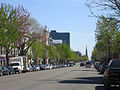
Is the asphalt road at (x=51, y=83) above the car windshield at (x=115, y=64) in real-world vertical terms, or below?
below

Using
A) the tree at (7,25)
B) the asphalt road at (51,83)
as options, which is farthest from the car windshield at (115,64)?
the tree at (7,25)

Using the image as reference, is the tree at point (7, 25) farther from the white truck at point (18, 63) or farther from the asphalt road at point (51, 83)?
the asphalt road at point (51, 83)

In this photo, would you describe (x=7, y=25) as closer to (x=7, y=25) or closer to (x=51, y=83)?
(x=7, y=25)

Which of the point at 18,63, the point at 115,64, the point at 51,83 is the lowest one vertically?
the point at 51,83

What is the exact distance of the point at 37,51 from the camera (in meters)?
89.4

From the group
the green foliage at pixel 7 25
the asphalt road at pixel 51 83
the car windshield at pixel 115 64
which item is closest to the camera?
the car windshield at pixel 115 64

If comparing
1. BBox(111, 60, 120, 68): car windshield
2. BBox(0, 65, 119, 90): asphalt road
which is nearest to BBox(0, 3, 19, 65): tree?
BBox(0, 65, 119, 90): asphalt road

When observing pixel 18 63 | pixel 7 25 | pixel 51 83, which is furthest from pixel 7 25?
pixel 51 83

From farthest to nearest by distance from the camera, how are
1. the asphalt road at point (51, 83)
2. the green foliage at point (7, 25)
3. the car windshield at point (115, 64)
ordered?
1. the green foliage at point (7, 25)
2. the asphalt road at point (51, 83)
3. the car windshield at point (115, 64)

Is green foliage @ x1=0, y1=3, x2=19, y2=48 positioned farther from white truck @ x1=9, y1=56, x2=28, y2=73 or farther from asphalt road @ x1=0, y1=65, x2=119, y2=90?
asphalt road @ x1=0, y1=65, x2=119, y2=90

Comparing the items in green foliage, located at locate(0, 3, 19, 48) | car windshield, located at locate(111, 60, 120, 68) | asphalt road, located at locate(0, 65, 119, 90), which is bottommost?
asphalt road, located at locate(0, 65, 119, 90)

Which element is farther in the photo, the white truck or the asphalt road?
the white truck

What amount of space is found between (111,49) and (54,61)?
245ft

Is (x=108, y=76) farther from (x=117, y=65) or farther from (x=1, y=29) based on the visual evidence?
(x=1, y=29)
